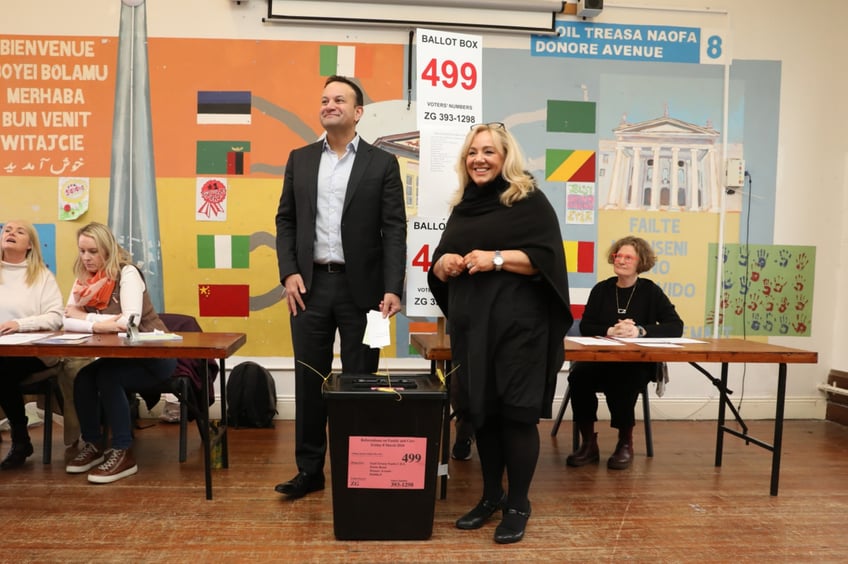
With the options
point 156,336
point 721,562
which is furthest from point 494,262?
point 156,336

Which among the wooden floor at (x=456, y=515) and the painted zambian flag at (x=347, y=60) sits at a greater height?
the painted zambian flag at (x=347, y=60)

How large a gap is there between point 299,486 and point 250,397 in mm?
1356

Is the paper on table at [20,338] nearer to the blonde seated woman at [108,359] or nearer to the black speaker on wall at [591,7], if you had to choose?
the blonde seated woman at [108,359]

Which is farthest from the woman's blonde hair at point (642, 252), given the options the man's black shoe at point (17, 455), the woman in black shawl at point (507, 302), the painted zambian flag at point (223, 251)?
the man's black shoe at point (17, 455)

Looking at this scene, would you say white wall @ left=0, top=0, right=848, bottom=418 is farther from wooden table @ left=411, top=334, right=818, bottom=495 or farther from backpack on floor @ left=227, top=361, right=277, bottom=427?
wooden table @ left=411, top=334, right=818, bottom=495

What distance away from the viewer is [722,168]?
13.9 feet

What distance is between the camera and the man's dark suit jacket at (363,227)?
102 inches

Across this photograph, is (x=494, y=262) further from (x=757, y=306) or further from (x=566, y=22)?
(x=757, y=306)

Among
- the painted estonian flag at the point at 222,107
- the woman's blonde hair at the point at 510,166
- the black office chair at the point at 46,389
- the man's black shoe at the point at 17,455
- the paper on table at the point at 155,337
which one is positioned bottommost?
the man's black shoe at the point at 17,455

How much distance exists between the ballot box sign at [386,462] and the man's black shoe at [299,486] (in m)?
0.50

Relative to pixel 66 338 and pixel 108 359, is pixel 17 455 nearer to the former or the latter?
pixel 108 359

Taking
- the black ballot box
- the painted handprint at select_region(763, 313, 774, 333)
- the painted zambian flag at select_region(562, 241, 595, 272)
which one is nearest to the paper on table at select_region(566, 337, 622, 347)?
the black ballot box

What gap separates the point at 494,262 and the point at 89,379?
208cm

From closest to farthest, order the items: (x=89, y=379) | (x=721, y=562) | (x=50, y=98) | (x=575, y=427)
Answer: (x=721, y=562) < (x=89, y=379) < (x=575, y=427) < (x=50, y=98)
